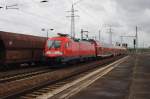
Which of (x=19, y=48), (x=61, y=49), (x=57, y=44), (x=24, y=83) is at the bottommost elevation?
(x=24, y=83)

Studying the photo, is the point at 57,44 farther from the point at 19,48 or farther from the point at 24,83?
the point at 24,83

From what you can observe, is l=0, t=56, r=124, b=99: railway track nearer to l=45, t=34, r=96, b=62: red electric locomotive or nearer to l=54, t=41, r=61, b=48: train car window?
l=45, t=34, r=96, b=62: red electric locomotive

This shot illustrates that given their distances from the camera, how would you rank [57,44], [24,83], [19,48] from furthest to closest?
[57,44] < [19,48] < [24,83]

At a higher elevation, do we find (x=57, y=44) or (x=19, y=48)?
(x=57, y=44)

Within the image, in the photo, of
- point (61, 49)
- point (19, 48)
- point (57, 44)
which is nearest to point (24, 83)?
point (19, 48)

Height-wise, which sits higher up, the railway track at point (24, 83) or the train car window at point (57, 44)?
the train car window at point (57, 44)

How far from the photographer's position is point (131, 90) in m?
15.1

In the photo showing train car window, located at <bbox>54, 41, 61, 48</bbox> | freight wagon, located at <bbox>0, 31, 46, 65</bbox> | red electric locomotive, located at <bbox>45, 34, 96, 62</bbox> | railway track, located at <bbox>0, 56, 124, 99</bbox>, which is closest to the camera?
railway track, located at <bbox>0, 56, 124, 99</bbox>

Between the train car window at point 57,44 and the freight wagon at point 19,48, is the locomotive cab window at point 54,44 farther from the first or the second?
the freight wagon at point 19,48

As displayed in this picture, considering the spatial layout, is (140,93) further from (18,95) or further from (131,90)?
(18,95)

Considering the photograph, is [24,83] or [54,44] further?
[54,44]

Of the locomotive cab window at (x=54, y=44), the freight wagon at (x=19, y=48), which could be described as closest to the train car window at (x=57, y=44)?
the locomotive cab window at (x=54, y=44)

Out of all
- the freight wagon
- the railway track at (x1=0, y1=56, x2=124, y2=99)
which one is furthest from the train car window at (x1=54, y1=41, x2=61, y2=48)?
the railway track at (x1=0, y1=56, x2=124, y2=99)

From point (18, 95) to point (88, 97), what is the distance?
108 inches
